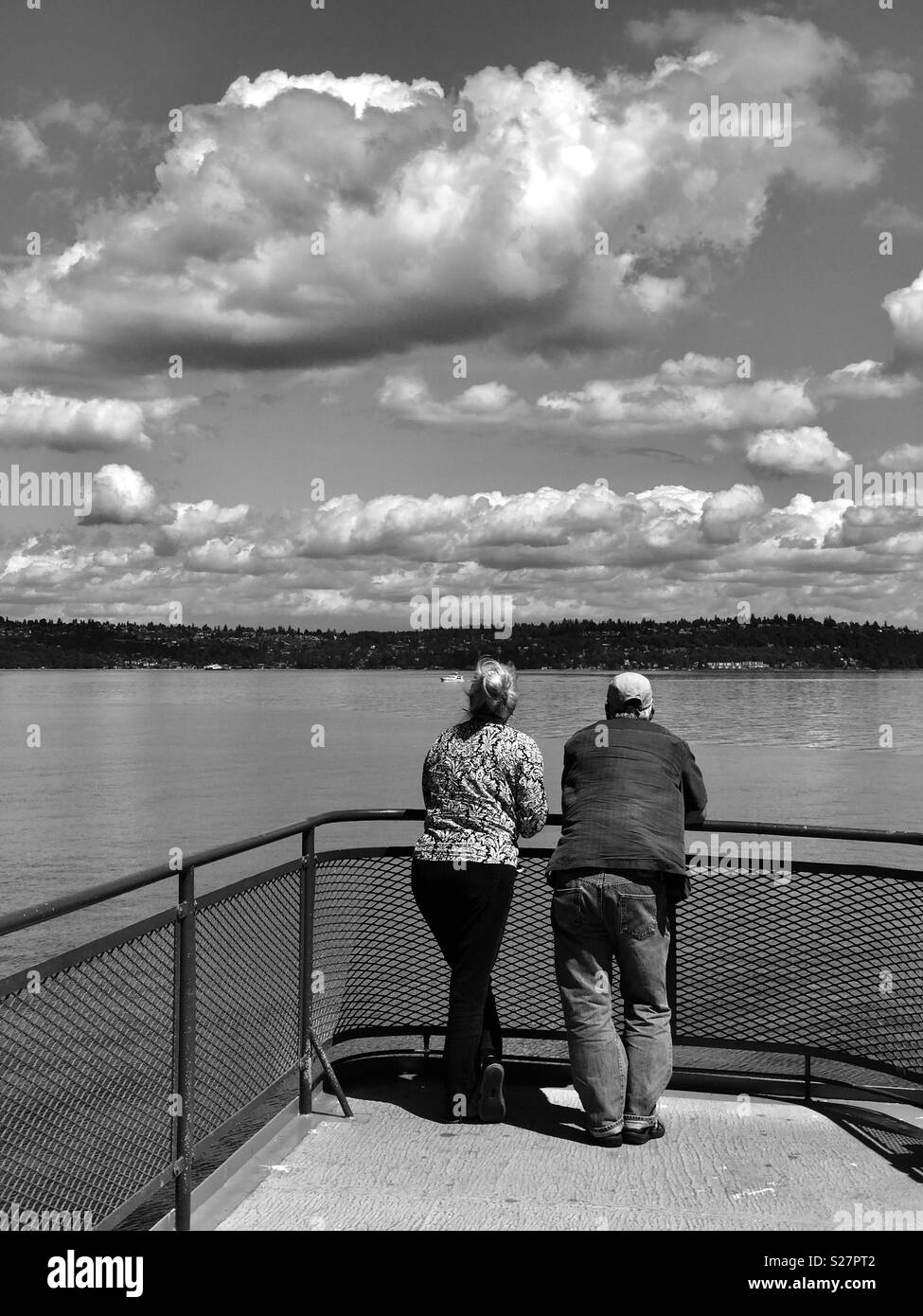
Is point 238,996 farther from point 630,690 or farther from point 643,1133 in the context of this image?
point 630,690

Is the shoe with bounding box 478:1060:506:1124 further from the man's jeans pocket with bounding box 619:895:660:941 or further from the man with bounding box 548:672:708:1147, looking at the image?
the man's jeans pocket with bounding box 619:895:660:941

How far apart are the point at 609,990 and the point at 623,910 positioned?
39cm

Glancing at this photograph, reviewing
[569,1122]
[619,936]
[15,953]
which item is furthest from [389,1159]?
[15,953]

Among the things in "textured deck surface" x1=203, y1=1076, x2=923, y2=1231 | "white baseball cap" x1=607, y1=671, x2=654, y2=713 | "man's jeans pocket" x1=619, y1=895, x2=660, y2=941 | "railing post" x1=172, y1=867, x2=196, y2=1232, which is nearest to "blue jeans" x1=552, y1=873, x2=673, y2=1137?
"man's jeans pocket" x1=619, y1=895, x2=660, y2=941

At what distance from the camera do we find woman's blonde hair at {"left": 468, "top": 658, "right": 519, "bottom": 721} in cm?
526

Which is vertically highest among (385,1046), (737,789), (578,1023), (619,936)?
(619,936)

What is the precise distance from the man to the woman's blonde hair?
0.38 metres

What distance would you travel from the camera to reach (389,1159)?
4.88 meters

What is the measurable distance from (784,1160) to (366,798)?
106ft

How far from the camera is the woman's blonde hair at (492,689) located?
526 cm

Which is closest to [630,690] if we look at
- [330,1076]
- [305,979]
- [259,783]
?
[305,979]

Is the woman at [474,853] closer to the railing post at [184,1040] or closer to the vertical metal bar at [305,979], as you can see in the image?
the vertical metal bar at [305,979]

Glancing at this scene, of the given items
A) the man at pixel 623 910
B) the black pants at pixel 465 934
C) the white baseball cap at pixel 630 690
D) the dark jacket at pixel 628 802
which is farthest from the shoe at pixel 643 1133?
the white baseball cap at pixel 630 690
